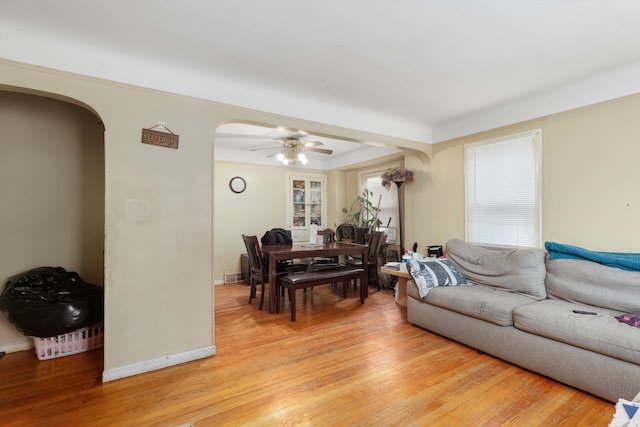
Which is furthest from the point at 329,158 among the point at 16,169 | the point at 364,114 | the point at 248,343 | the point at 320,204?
the point at 16,169

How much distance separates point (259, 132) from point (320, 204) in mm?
2696

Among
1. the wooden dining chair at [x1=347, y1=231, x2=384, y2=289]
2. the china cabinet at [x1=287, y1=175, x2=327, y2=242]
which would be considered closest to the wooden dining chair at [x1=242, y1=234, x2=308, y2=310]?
the wooden dining chair at [x1=347, y1=231, x2=384, y2=289]

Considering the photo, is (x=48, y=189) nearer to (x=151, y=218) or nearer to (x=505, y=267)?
(x=151, y=218)

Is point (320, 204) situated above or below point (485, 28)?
below

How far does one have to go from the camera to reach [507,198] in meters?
3.53

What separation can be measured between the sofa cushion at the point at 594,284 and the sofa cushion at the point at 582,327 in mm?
71

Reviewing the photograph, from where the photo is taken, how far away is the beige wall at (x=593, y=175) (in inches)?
104

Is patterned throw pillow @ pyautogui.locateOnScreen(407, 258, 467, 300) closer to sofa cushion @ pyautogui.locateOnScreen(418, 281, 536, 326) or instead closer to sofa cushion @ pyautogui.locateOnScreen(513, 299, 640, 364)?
sofa cushion @ pyautogui.locateOnScreen(418, 281, 536, 326)

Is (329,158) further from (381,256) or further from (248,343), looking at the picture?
(248,343)

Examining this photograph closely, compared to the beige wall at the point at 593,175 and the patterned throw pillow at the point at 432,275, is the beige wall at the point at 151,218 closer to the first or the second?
the patterned throw pillow at the point at 432,275

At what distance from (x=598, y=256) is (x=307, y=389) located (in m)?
2.69

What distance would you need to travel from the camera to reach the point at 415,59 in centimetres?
246

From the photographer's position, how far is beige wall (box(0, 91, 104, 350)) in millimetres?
2697

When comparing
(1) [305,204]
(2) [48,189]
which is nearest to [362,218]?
(1) [305,204]
